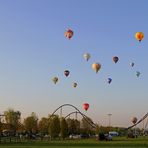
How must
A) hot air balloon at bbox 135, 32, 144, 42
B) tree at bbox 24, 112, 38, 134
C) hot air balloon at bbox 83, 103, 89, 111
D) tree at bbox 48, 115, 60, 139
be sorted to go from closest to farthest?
hot air balloon at bbox 135, 32, 144, 42 < hot air balloon at bbox 83, 103, 89, 111 < tree at bbox 48, 115, 60, 139 < tree at bbox 24, 112, 38, 134

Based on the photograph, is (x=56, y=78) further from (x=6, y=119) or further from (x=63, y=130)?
(x=6, y=119)

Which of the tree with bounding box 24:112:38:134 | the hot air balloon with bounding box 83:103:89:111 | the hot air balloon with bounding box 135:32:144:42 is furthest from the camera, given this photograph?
the tree with bounding box 24:112:38:134

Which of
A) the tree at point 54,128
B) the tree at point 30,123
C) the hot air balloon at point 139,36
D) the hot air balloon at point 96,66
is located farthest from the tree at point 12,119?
the hot air balloon at point 139,36

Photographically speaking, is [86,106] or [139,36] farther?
[86,106]

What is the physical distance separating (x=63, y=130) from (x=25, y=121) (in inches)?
1167

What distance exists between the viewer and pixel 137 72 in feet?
262

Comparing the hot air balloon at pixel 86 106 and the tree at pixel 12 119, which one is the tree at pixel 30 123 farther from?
the hot air balloon at pixel 86 106

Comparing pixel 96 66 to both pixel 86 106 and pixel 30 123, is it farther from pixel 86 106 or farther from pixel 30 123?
pixel 30 123

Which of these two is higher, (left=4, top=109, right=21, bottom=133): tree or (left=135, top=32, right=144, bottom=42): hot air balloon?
(left=135, top=32, right=144, bottom=42): hot air balloon

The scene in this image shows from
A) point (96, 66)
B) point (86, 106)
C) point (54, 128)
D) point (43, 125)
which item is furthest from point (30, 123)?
point (96, 66)

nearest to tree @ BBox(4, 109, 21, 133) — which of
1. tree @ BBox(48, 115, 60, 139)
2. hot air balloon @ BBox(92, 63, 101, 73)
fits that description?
tree @ BBox(48, 115, 60, 139)

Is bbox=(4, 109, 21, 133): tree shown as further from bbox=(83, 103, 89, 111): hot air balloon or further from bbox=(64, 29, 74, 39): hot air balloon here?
bbox=(64, 29, 74, 39): hot air balloon

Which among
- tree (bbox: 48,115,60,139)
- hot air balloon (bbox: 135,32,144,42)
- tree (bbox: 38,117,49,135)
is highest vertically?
hot air balloon (bbox: 135,32,144,42)

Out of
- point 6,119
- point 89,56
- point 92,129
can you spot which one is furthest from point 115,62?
point 92,129
